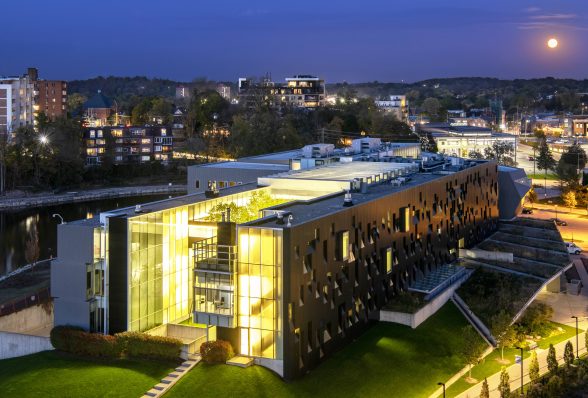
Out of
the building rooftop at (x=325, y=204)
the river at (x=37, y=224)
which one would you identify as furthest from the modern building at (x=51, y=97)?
the building rooftop at (x=325, y=204)

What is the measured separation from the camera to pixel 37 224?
46.2m

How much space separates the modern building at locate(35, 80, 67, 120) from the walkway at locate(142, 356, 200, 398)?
6364 centimetres

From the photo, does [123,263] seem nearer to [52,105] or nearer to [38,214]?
[38,214]

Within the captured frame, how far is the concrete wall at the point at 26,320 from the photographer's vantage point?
19.9 meters

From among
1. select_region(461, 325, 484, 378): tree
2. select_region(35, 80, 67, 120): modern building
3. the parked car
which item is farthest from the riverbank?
select_region(461, 325, 484, 378): tree

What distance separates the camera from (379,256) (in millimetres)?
20062

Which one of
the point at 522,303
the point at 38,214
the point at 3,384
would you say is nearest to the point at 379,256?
the point at 522,303

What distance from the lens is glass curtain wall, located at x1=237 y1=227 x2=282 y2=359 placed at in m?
15.6

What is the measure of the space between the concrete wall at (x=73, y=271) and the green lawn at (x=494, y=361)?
326 inches

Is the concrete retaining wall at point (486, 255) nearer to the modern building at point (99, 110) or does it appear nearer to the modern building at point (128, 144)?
the modern building at point (128, 144)

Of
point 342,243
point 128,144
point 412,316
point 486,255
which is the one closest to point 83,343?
point 342,243

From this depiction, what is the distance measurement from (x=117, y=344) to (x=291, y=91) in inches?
3004

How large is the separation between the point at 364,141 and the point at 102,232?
20.5m

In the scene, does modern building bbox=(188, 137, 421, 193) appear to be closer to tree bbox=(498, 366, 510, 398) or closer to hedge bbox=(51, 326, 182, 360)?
hedge bbox=(51, 326, 182, 360)
